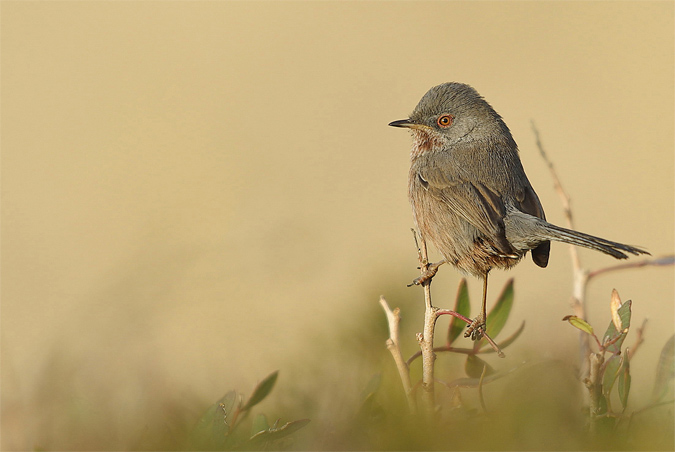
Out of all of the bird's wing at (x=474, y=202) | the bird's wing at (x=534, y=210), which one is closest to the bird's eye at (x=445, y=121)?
the bird's wing at (x=474, y=202)

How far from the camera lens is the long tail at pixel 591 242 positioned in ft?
7.43

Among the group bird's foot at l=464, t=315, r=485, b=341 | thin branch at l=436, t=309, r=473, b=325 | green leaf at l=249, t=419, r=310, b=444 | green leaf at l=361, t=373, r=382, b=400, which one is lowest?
bird's foot at l=464, t=315, r=485, b=341

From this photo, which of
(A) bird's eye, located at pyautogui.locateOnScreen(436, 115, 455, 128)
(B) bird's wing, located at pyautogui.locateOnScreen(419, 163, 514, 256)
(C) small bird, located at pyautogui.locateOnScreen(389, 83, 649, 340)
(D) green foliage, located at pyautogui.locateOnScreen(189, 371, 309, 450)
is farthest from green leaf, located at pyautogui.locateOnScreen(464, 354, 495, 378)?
(A) bird's eye, located at pyautogui.locateOnScreen(436, 115, 455, 128)

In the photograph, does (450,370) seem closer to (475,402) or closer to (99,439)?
(475,402)

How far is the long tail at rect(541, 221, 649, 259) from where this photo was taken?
7.43ft

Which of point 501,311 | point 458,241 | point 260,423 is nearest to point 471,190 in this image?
point 458,241

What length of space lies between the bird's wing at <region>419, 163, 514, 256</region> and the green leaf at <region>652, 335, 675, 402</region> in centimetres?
129

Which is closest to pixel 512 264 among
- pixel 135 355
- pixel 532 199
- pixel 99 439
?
pixel 532 199

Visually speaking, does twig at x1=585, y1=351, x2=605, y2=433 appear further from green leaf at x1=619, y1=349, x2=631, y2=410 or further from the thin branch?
the thin branch

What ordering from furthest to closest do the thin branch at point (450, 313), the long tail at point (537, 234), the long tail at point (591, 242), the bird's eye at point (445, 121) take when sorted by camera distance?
the bird's eye at point (445, 121)
the long tail at point (537, 234)
the long tail at point (591, 242)
the thin branch at point (450, 313)

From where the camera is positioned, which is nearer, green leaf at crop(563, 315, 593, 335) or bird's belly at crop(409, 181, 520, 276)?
green leaf at crop(563, 315, 593, 335)

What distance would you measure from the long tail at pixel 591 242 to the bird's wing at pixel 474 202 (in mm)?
275

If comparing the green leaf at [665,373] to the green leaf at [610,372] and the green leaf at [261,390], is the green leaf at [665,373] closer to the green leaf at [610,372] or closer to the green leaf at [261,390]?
the green leaf at [610,372]

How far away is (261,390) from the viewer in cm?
199
